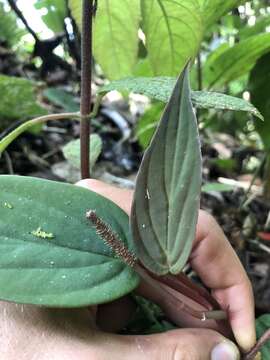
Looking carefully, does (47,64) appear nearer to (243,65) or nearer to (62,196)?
(243,65)

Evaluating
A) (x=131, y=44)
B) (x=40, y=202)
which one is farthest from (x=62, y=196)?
(x=131, y=44)

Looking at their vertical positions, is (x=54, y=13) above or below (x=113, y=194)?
above

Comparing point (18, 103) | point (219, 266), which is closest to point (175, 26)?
point (219, 266)

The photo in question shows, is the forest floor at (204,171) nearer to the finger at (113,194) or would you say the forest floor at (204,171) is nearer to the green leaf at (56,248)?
the finger at (113,194)

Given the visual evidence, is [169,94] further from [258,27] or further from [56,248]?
[258,27]

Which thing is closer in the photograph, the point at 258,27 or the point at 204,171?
the point at 258,27

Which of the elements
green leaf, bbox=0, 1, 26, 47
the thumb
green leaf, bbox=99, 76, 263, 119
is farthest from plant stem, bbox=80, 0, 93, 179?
green leaf, bbox=0, 1, 26, 47
